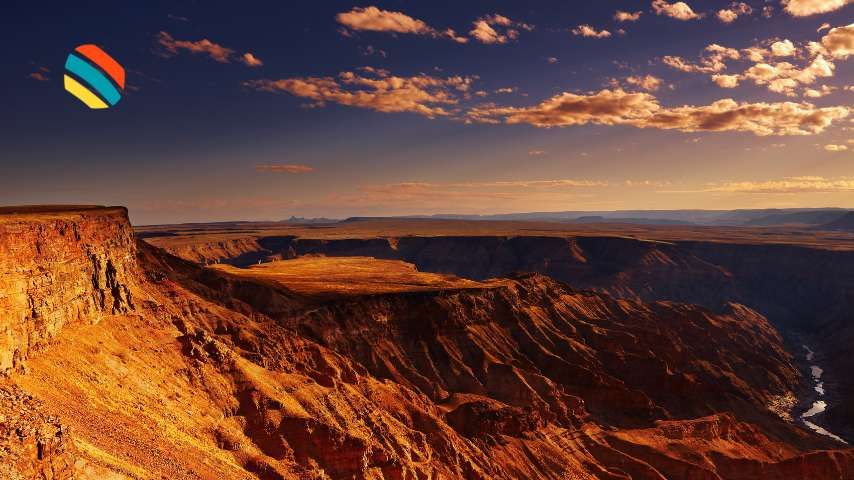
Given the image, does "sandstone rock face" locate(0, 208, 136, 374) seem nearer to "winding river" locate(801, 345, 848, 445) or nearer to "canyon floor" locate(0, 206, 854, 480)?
"canyon floor" locate(0, 206, 854, 480)

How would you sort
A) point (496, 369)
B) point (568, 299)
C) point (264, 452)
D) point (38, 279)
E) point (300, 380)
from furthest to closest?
point (568, 299), point (496, 369), point (300, 380), point (264, 452), point (38, 279)

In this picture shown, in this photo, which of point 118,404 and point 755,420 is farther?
point 755,420

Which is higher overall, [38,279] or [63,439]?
[38,279]

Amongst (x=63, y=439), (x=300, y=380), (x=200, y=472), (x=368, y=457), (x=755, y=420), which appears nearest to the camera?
(x=63, y=439)

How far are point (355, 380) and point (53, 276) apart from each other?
37.4 m

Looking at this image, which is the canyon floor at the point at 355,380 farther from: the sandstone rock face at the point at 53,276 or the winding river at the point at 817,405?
the winding river at the point at 817,405

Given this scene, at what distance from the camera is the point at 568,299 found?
147125 mm

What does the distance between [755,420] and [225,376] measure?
104m

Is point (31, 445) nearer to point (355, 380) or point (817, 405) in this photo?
point (355, 380)

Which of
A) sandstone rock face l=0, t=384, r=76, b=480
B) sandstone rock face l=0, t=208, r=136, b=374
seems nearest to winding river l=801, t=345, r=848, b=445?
sandstone rock face l=0, t=208, r=136, b=374

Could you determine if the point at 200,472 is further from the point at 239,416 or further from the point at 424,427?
the point at 424,427

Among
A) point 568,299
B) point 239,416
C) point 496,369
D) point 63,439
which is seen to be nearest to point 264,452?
point 239,416

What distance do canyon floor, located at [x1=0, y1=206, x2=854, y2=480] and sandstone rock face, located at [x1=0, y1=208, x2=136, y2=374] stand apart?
195 millimetres

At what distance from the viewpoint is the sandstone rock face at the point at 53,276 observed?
37438 millimetres
